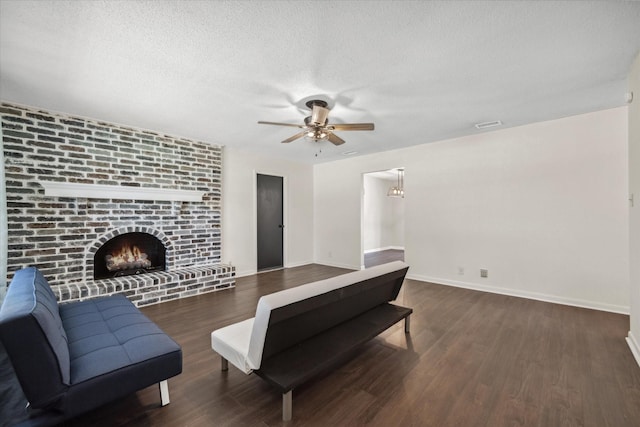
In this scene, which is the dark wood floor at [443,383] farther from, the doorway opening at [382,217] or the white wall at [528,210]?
the doorway opening at [382,217]

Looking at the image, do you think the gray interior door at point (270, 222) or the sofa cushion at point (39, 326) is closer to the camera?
the sofa cushion at point (39, 326)

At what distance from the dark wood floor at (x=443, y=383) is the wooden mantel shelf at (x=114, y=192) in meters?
1.92

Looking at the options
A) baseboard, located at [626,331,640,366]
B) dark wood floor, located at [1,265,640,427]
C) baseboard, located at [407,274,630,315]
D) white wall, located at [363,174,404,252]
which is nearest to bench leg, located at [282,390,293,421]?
dark wood floor, located at [1,265,640,427]

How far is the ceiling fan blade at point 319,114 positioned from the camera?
114 inches

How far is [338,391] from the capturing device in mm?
1873

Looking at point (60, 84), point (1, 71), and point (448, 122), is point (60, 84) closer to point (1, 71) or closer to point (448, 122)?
point (1, 71)

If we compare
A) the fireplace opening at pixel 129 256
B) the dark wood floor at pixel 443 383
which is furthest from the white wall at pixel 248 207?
the dark wood floor at pixel 443 383

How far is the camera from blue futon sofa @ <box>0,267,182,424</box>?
1233mm

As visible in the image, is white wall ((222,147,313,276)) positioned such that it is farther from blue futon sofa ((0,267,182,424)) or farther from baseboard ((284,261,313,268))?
blue futon sofa ((0,267,182,424))

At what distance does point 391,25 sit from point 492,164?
3356 millimetres

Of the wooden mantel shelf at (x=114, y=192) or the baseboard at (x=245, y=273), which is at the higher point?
the wooden mantel shelf at (x=114, y=192)

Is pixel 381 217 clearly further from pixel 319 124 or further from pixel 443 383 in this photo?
pixel 443 383

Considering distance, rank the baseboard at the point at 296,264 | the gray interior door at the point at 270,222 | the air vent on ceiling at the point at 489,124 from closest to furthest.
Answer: the air vent on ceiling at the point at 489,124, the gray interior door at the point at 270,222, the baseboard at the point at 296,264

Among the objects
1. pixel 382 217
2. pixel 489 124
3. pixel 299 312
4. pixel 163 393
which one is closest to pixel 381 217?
pixel 382 217
